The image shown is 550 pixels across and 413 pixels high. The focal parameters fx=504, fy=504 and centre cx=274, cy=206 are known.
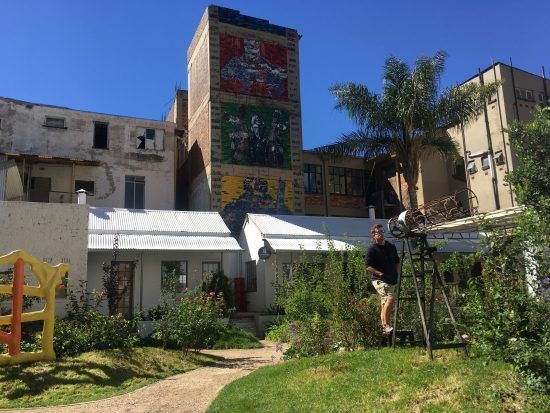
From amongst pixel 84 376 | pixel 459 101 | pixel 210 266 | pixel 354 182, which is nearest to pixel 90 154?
pixel 210 266

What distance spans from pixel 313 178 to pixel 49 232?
18.5 meters

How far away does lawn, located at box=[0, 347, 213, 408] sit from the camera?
27.9ft

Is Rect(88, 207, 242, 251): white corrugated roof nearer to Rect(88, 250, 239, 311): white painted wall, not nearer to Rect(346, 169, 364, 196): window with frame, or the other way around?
Rect(88, 250, 239, 311): white painted wall

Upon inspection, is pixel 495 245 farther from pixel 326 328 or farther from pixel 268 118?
pixel 268 118

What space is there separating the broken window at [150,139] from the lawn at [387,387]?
22297 mm

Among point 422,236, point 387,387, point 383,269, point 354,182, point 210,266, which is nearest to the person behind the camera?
point 387,387

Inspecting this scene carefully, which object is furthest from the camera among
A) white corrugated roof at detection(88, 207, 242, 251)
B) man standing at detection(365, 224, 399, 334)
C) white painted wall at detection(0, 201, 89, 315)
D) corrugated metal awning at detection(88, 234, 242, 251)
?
white corrugated roof at detection(88, 207, 242, 251)

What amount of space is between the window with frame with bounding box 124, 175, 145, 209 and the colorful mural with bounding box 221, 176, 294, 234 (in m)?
4.87

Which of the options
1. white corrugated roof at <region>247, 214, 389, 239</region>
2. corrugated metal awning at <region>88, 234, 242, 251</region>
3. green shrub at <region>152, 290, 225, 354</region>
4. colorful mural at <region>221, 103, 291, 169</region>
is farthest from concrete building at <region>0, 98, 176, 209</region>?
green shrub at <region>152, 290, 225, 354</region>

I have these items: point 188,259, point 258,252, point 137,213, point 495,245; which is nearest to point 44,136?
point 137,213

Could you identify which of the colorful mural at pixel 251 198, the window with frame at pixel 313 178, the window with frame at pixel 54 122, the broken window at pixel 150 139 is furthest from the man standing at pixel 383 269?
the window with frame at pixel 54 122

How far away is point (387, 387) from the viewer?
5.96 meters

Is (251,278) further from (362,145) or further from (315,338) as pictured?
(315,338)

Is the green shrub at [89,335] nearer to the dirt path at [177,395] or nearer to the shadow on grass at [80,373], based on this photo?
the shadow on grass at [80,373]
